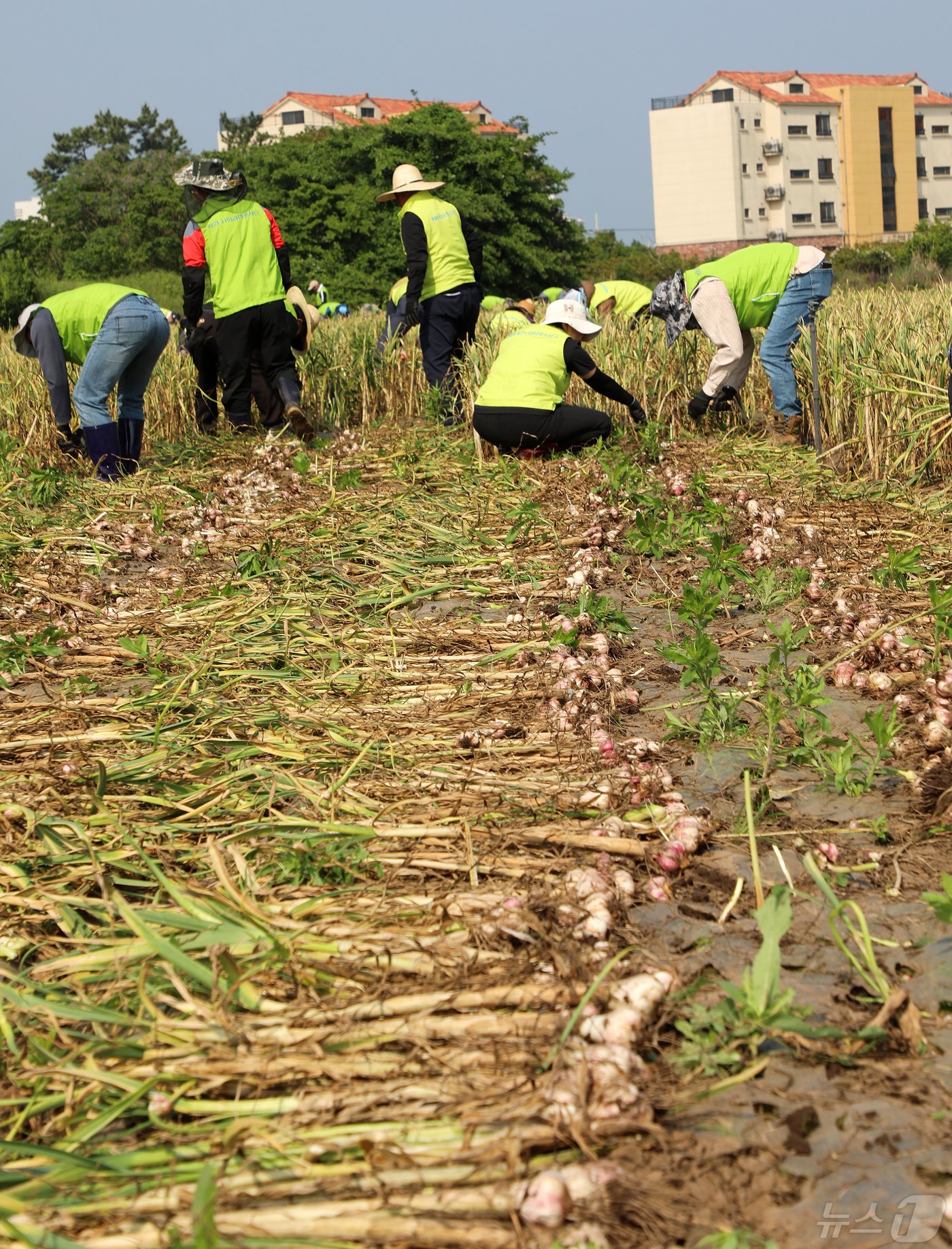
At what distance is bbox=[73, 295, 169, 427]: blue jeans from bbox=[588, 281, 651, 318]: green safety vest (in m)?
Answer: 4.10

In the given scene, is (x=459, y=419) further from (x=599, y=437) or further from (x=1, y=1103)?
(x=1, y=1103)

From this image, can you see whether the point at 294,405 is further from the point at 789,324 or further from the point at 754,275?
the point at 789,324

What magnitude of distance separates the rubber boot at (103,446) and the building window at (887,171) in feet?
207

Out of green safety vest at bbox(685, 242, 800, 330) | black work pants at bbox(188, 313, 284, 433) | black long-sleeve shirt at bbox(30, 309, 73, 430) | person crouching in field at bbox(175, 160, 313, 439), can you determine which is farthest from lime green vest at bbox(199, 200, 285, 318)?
green safety vest at bbox(685, 242, 800, 330)

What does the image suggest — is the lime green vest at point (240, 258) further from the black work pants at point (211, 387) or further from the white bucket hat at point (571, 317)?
the white bucket hat at point (571, 317)

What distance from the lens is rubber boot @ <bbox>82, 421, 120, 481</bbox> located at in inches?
271

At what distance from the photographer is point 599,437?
21.5 feet

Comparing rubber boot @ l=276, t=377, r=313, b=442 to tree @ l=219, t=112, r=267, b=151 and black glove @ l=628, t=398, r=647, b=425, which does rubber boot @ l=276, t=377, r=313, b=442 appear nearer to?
black glove @ l=628, t=398, r=647, b=425

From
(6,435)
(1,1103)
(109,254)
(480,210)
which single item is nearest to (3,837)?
(1,1103)

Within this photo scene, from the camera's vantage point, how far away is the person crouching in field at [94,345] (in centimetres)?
662

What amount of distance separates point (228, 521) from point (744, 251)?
3.43 m

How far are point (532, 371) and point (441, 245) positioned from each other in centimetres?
181

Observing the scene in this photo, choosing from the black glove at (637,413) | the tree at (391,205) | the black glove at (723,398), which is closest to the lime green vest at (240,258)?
the black glove at (637,413)

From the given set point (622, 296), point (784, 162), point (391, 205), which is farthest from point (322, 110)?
point (622, 296)
